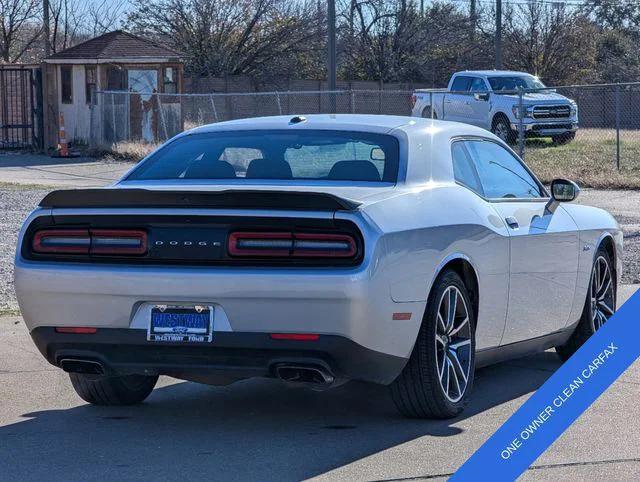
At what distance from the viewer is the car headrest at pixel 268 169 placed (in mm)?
6586

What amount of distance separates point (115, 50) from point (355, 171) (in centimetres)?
2656

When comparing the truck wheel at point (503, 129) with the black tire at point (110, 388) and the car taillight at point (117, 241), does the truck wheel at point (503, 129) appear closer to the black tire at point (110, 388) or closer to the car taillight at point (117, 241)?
the black tire at point (110, 388)

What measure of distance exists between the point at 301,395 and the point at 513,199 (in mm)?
1672

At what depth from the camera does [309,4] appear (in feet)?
151

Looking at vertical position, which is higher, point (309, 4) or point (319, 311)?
point (309, 4)

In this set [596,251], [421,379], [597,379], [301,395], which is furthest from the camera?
[596,251]

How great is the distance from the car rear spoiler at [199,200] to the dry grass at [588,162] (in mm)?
16789

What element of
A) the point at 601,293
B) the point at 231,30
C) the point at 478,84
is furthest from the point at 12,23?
the point at 601,293

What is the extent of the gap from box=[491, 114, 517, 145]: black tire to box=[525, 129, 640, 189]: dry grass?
481 millimetres

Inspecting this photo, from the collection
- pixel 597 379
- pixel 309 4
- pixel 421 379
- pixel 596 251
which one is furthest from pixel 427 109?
pixel 597 379

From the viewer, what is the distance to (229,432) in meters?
5.97

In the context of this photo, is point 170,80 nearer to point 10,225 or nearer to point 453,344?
point 10,225

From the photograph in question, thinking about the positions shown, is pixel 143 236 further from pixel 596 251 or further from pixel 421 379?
pixel 596 251

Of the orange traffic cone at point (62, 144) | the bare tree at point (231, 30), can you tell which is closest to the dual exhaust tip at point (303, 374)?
the orange traffic cone at point (62, 144)
